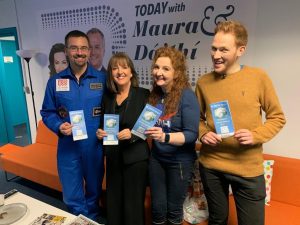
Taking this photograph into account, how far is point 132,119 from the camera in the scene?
5.47ft

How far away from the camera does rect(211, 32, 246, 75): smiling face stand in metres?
1.28

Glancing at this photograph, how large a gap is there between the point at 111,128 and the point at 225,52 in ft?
2.90

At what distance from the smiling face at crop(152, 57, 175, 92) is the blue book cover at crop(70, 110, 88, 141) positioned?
656mm

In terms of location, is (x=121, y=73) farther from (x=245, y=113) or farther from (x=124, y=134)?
(x=245, y=113)

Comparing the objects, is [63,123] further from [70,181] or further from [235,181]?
[235,181]

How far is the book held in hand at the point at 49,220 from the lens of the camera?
59.4 inches

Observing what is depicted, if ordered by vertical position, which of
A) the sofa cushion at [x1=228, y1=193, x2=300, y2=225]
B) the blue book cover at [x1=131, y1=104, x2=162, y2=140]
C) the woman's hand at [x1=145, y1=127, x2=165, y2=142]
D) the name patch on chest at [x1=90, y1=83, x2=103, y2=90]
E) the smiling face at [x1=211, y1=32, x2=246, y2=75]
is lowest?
the sofa cushion at [x1=228, y1=193, x2=300, y2=225]

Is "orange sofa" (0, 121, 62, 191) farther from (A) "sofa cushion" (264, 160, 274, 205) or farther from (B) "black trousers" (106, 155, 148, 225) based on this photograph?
(A) "sofa cushion" (264, 160, 274, 205)

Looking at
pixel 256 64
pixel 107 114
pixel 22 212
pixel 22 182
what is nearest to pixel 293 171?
pixel 256 64

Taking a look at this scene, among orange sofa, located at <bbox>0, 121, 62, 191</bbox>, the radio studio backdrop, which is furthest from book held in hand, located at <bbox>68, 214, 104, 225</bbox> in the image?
the radio studio backdrop

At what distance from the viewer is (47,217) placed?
1565 mm

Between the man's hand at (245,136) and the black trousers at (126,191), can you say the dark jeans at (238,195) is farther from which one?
the black trousers at (126,191)

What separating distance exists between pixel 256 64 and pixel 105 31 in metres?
1.74

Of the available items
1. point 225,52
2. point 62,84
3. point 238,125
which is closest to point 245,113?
point 238,125
